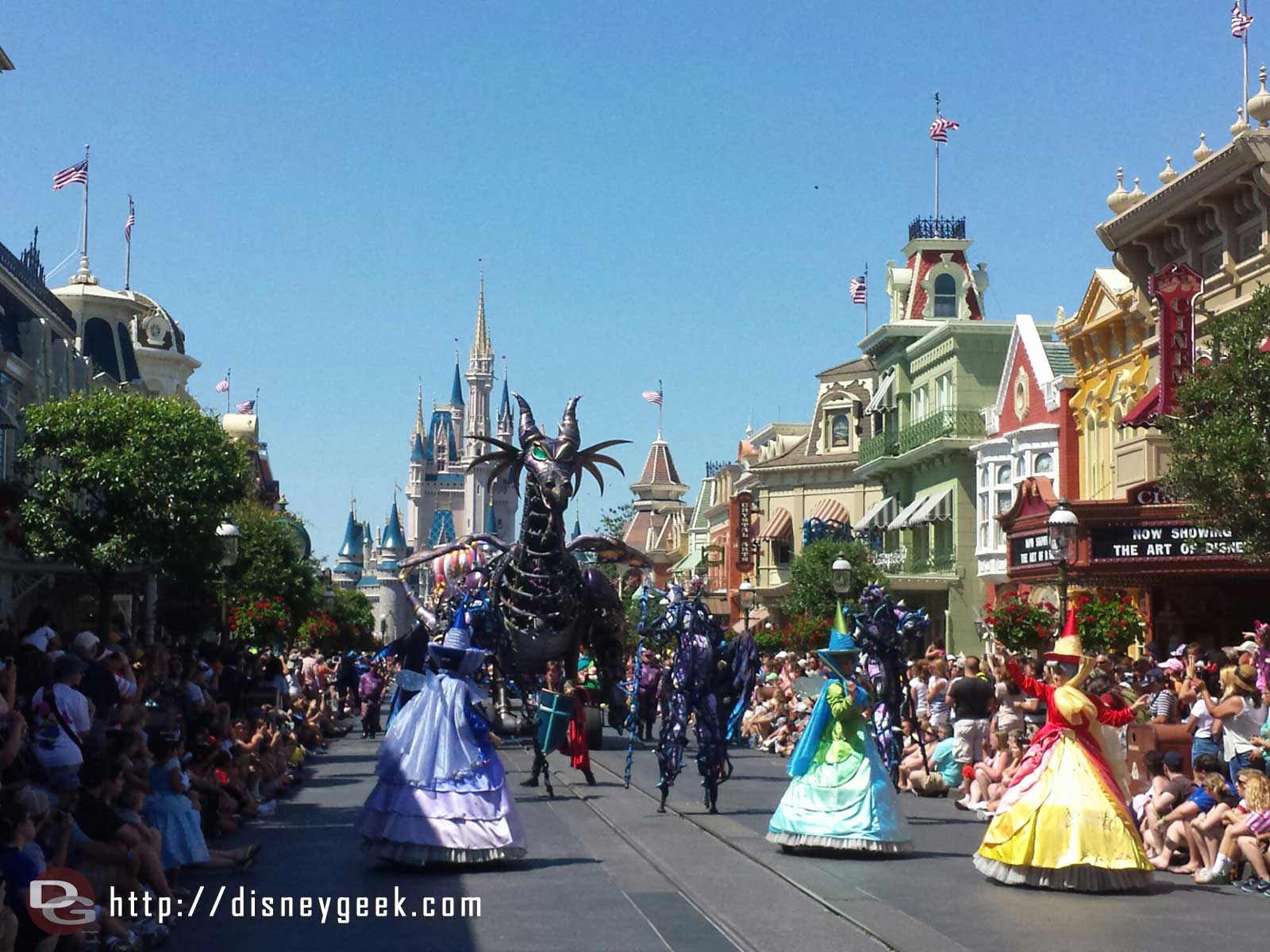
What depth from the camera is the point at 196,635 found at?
39688 mm

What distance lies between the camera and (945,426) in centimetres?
4762

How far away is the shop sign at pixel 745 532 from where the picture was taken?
6506 cm

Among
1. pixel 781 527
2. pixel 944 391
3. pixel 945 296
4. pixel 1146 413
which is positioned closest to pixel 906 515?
pixel 944 391

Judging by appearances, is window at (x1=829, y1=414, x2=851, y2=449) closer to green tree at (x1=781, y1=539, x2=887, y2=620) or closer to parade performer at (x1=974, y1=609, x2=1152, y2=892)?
green tree at (x1=781, y1=539, x2=887, y2=620)

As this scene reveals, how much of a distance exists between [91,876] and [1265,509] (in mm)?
15581

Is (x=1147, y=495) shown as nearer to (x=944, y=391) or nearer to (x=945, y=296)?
(x=944, y=391)

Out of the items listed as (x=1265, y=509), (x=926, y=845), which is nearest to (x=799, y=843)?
(x=926, y=845)

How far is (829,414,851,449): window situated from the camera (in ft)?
208

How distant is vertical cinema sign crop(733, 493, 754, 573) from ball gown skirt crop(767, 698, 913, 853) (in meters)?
52.1

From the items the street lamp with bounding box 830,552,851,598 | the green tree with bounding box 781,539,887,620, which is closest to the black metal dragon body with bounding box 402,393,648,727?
the street lamp with bounding box 830,552,851,598

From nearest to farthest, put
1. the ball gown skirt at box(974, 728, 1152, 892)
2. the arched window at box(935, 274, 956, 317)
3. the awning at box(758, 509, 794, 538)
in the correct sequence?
the ball gown skirt at box(974, 728, 1152, 892) → the arched window at box(935, 274, 956, 317) → the awning at box(758, 509, 794, 538)

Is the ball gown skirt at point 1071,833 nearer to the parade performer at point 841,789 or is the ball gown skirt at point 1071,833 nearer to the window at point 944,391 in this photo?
the parade performer at point 841,789

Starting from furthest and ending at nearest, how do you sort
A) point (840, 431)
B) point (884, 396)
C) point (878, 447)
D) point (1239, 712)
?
point (840, 431) → point (878, 447) → point (884, 396) → point (1239, 712)

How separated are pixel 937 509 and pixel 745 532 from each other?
18.4 meters
